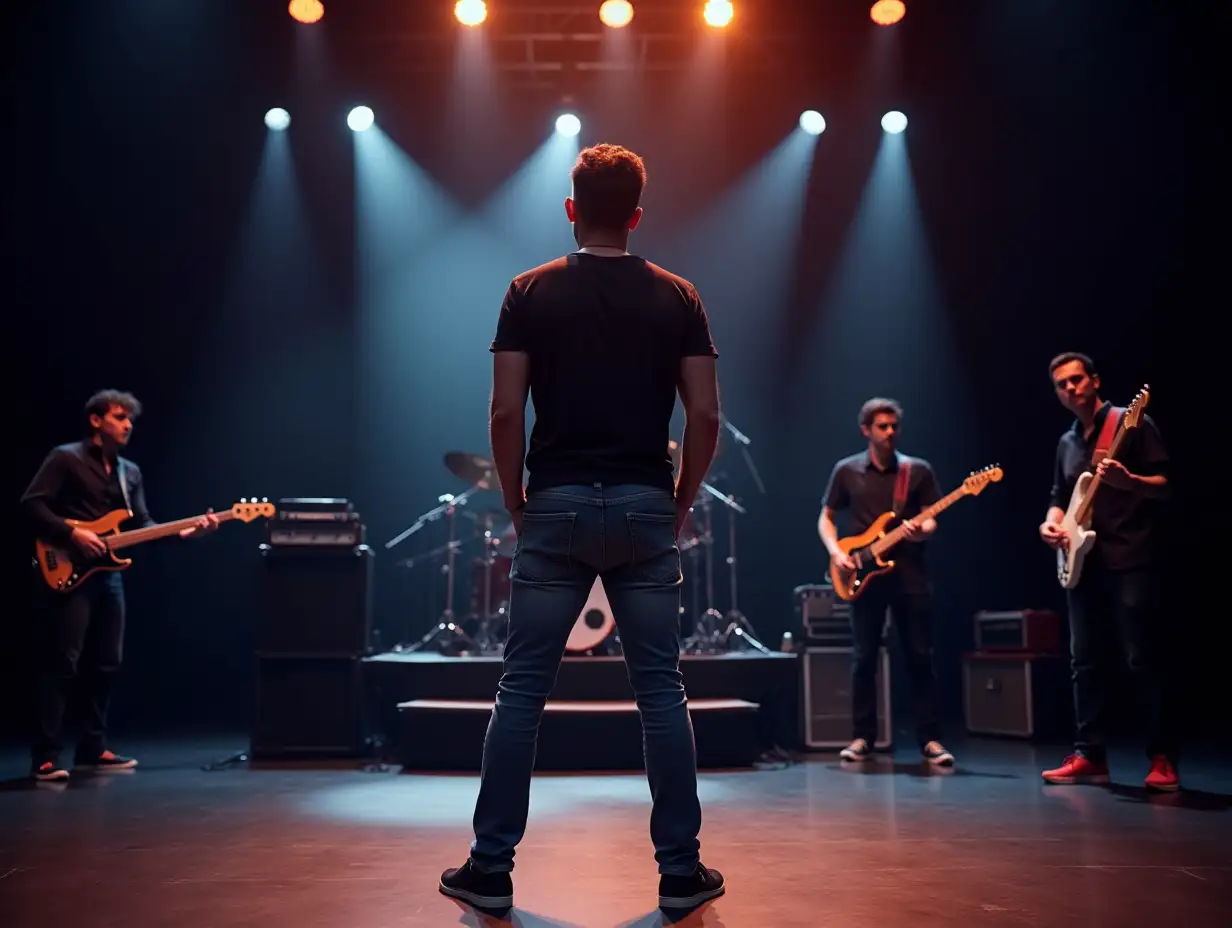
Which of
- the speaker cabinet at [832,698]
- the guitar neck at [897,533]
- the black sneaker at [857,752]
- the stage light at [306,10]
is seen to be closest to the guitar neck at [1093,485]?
the guitar neck at [897,533]

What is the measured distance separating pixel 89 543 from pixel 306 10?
4270 millimetres

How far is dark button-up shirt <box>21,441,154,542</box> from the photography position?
5.31 metres

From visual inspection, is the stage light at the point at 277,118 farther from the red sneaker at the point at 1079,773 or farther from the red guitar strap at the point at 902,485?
the red sneaker at the point at 1079,773

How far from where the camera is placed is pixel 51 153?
790cm

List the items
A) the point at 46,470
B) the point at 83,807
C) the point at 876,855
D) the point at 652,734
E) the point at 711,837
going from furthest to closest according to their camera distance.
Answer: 1. the point at 46,470
2. the point at 83,807
3. the point at 711,837
4. the point at 876,855
5. the point at 652,734

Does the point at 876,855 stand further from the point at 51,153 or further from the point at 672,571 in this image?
the point at 51,153

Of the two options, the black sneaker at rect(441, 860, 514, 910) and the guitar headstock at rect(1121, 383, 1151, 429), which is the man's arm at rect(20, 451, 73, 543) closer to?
the black sneaker at rect(441, 860, 514, 910)

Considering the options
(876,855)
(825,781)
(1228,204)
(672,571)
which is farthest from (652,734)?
(1228,204)

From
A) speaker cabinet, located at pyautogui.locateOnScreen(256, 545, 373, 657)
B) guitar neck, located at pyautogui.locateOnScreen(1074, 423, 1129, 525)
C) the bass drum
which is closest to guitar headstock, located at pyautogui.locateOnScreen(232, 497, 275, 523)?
speaker cabinet, located at pyautogui.locateOnScreen(256, 545, 373, 657)

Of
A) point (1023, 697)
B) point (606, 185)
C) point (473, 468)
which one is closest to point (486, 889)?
point (606, 185)

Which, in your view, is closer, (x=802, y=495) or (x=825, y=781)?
(x=825, y=781)

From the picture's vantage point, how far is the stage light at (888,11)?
25.0 feet

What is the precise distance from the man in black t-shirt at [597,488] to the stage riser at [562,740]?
2.93 m

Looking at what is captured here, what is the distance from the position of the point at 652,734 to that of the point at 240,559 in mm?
6681
